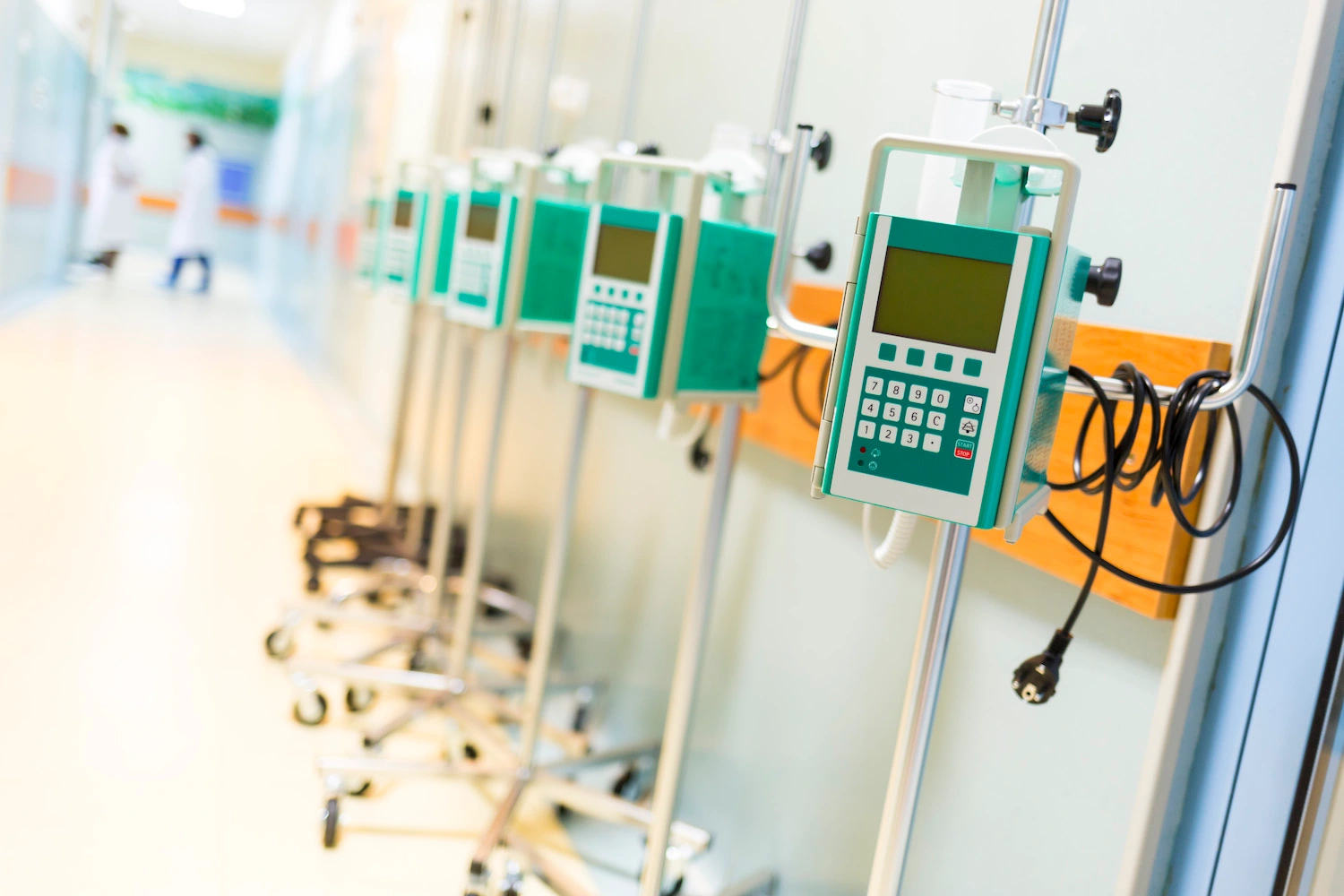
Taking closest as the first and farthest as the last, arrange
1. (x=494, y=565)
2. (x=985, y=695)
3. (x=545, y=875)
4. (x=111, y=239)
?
1. (x=985, y=695)
2. (x=545, y=875)
3. (x=494, y=565)
4. (x=111, y=239)

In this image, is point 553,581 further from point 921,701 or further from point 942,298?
point 942,298

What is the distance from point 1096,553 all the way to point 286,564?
2.69 meters

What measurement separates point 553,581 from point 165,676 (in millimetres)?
983

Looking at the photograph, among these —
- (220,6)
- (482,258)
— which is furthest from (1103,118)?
(220,6)

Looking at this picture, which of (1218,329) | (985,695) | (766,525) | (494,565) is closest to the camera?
(1218,329)

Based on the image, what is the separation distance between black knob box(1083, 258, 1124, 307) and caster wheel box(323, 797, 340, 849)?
1.47m

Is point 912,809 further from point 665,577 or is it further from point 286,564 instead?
point 286,564

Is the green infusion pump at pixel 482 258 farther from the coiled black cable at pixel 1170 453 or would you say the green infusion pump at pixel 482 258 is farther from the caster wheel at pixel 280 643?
the coiled black cable at pixel 1170 453

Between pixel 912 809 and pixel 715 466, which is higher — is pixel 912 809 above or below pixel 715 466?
below

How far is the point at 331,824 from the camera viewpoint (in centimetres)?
177

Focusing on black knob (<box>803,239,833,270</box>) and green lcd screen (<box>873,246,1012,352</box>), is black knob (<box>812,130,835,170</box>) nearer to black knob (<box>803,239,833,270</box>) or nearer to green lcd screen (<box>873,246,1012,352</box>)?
black knob (<box>803,239,833,270</box>)

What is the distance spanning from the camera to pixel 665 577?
84.3 inches

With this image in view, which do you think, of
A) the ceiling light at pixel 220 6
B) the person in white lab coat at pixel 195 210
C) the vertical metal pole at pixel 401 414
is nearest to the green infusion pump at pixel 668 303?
the vertical metal pole at pixel 401 414

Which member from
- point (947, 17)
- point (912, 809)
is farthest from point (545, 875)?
point (947, 17)
